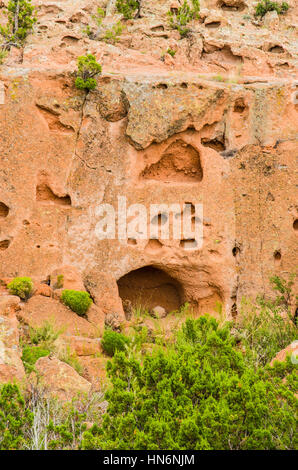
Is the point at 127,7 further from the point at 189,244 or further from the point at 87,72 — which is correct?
the point at 189,244

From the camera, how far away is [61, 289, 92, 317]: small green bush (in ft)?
34.8

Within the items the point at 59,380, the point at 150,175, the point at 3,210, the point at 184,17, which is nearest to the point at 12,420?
the point at 59,380

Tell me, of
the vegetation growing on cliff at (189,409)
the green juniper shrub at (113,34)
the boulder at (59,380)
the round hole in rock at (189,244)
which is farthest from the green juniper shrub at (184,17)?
the vegetation growing on cliff at (189,409)

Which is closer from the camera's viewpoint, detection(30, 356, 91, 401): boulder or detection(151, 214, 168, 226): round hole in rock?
detection(30, 356, 91, 401): boulder

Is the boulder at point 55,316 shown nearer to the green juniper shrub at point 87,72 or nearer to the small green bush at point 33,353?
the small green bush at point 33,353

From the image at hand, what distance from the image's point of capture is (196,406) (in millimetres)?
Result: 5117

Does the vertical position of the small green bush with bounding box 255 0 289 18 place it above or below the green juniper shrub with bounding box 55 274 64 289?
above

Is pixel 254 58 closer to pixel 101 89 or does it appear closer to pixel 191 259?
pixel 101 89

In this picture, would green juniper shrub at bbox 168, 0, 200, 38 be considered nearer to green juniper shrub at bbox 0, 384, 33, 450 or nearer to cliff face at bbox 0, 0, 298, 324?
cliff face at bbox 0, 0, 298, 324

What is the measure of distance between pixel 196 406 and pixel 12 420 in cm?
184

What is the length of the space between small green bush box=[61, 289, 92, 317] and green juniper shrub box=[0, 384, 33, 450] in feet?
16.7

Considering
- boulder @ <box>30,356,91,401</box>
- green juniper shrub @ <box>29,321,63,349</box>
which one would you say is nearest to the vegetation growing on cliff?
boulder @ <box>30,356,91,401</box>

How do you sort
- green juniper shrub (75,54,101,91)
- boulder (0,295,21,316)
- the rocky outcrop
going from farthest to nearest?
green juniper shrub (75,54,101,91), boulder (0,295,21,316), the rocky outcrop

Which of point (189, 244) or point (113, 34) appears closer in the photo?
point (189, 244)
